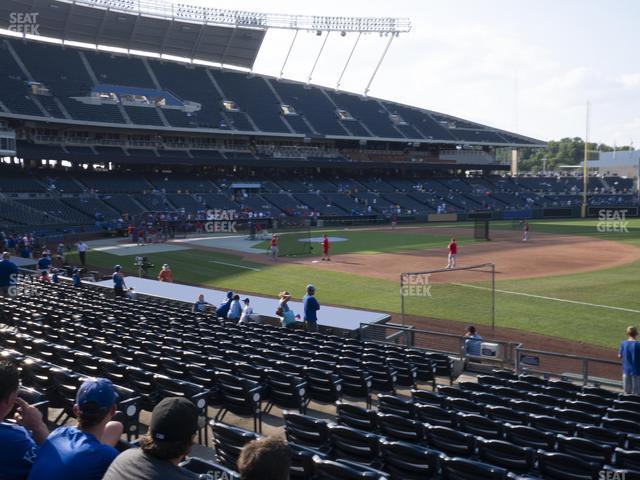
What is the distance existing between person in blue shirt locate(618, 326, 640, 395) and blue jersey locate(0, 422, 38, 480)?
439 inches

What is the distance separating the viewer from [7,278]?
722 inches

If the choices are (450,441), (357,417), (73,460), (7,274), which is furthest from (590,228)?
(73,460)

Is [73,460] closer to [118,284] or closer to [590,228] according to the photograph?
[118,284]

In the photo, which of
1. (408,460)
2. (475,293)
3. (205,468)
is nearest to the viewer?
(205,468)

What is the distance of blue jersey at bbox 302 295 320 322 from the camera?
1641 centimetres

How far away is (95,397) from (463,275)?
94.1 feet

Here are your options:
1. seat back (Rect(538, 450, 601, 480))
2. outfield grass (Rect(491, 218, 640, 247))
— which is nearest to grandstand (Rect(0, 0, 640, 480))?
seat back (Rect(538, 450, 601, 480))

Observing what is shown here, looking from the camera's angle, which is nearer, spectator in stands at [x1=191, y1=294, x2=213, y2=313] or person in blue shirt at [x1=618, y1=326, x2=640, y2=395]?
person in blue shirt at [x1=618, y1=326, x2=640, y2=395]

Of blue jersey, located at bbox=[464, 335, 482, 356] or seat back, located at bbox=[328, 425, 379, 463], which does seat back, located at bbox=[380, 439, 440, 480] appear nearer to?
seat back, located at bbox=[328, 425, 379, 463]

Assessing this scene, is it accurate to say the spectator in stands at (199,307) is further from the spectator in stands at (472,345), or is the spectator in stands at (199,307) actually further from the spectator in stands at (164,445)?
the spectator in stands at (164,445)

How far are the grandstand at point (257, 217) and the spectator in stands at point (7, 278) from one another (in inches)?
17.6

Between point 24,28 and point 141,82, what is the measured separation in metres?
13.2

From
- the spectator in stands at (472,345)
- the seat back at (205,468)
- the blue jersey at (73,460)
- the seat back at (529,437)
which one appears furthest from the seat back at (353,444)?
the spectator in stands at (472,345)

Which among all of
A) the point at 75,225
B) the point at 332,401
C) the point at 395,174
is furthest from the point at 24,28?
the point at 332,401
